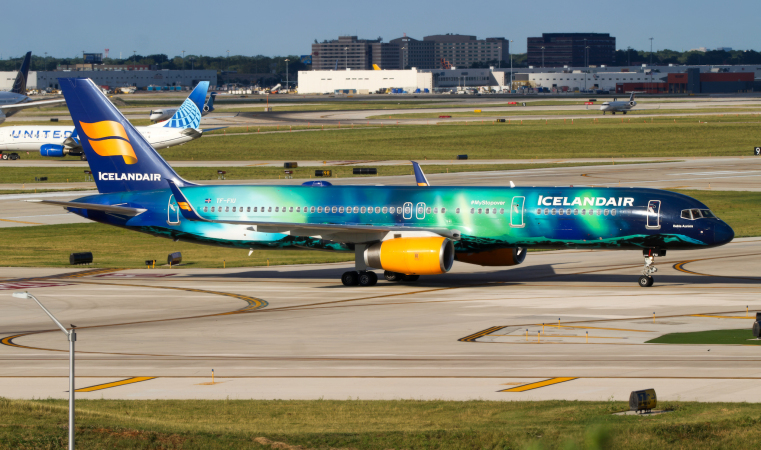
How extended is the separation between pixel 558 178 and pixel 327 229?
57303 mm

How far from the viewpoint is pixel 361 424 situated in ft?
68.8

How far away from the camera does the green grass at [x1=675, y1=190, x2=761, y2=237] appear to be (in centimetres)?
6619

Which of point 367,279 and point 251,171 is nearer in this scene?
point 367,279

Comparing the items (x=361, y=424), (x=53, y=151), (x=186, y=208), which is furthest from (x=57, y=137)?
(x=361, y=424)

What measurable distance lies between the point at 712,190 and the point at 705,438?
7292 centimetres

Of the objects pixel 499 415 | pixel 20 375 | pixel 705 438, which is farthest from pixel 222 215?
pixel 705 438

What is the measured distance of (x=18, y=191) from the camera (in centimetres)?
9375

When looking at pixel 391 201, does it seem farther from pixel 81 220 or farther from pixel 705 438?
pixel 81 220

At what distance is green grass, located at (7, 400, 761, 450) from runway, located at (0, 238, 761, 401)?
5.35ft

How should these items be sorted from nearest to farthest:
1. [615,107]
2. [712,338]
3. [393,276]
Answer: [712,338] → [393,276] → [615,107]

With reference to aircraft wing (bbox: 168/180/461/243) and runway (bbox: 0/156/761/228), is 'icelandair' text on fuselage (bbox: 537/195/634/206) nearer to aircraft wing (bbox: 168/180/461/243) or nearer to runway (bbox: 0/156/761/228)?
aircraft wing (bbox: 168/180/461/243)

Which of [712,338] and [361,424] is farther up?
[361,424]

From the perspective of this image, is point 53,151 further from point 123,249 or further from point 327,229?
point 327,229

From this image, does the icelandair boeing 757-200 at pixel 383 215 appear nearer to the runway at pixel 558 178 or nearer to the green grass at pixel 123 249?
the green grass at pixel 123 249
